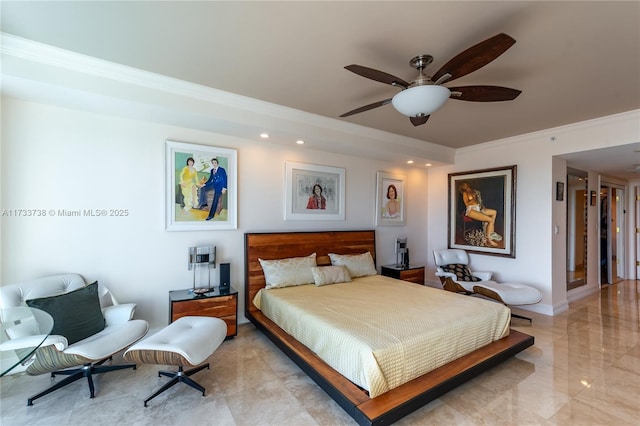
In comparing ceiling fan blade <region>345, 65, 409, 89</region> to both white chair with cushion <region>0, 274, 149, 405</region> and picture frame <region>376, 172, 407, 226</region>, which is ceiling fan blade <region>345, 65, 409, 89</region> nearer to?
white chair with cushion <region>0, 274, 149, 405</region>

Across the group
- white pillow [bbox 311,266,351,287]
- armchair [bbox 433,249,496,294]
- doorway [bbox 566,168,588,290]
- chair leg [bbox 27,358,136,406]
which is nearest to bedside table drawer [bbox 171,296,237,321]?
chair leg [bbox 27,358,136,406]

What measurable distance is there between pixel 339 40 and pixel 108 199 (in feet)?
9.33

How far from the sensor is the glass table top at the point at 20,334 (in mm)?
1471

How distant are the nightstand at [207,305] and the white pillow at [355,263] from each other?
1584 millimetres

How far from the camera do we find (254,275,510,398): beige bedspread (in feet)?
6.64

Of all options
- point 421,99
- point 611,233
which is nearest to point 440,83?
point 421,99

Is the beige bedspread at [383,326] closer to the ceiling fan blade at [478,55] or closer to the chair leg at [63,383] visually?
the chair leg at [63,383]

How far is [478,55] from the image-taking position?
72.7 inches

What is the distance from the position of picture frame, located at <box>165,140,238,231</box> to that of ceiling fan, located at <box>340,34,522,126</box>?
7.47 ft

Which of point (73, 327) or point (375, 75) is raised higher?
point (375, 75)

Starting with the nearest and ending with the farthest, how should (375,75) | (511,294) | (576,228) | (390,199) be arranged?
(375,75), (511,294), (576,228), (390,199)

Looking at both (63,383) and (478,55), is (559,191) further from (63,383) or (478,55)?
(63,383)

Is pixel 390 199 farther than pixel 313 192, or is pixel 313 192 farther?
pixel 390 199

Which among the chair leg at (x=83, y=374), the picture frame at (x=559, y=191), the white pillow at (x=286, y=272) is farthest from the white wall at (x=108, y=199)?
the picture frame at (x=559, y=191)
